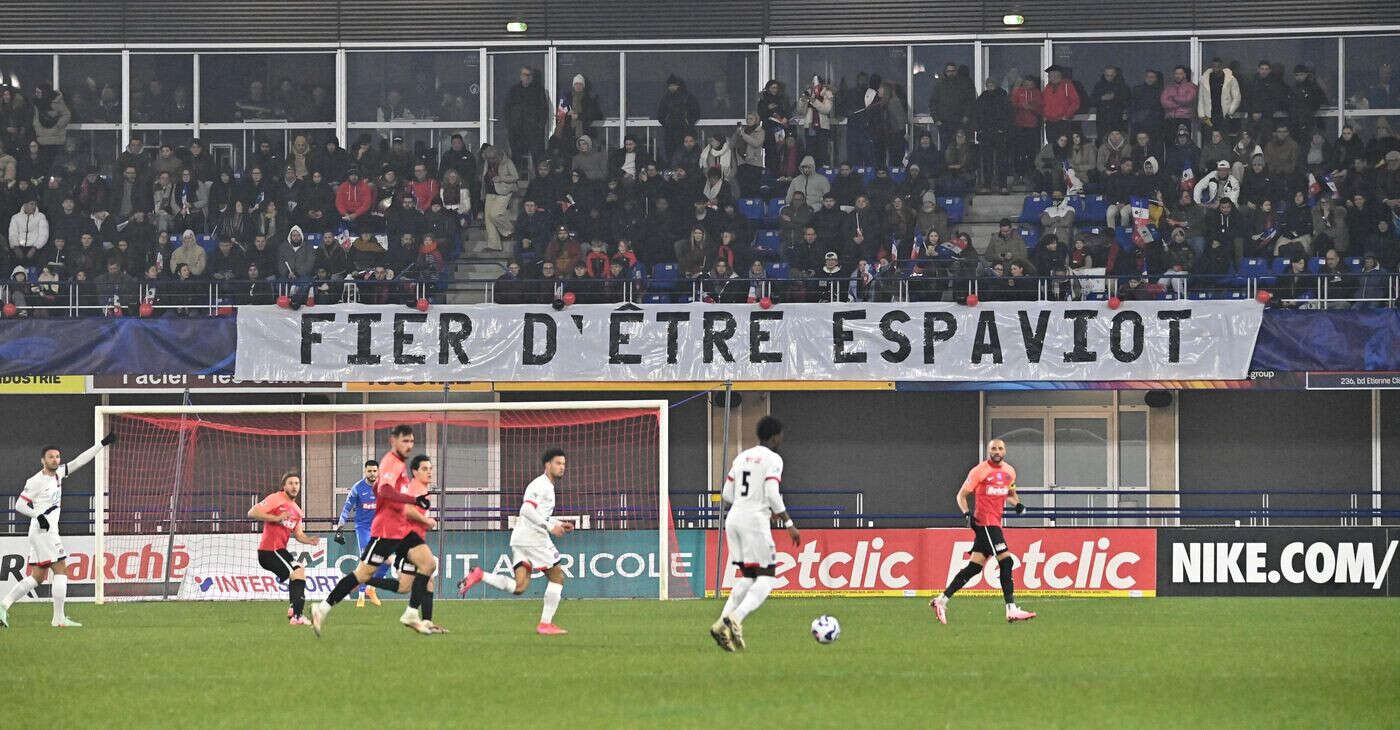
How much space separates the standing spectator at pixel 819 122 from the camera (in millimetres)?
30875

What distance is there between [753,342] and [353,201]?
7415 millimetres

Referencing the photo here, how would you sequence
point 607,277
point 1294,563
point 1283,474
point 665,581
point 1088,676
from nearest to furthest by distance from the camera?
point 1088,676, point 665,581, point 1294,563, point 607,277, point 1283,474

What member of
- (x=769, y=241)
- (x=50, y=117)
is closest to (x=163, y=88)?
(x=50, y=117)

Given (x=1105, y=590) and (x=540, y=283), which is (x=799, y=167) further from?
(x=1105, y=590)

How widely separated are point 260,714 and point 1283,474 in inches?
907

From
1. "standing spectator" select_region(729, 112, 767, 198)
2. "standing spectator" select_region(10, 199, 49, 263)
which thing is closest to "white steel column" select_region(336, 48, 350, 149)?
"standing spectator" select_region(10, 199, 49, 263)

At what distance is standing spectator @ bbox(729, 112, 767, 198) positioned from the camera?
99.2ft

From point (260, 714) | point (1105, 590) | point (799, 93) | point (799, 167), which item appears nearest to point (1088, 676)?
point (260, 714)

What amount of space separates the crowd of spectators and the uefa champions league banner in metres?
0.70

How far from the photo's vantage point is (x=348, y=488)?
30.5m

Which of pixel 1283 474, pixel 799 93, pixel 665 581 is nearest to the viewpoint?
pixel 665 581

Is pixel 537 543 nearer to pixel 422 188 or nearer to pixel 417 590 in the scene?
pixel 417 590

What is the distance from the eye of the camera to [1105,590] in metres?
26.5

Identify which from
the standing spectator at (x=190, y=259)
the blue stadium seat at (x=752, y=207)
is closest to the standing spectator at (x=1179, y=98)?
the blue stadium seat at (x=752, y=207)
